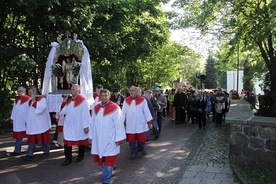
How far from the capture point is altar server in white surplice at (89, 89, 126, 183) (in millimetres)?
5734

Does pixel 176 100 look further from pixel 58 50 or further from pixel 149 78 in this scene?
pixel 149 78

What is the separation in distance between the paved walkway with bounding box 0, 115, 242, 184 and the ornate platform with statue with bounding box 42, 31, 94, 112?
2197mm

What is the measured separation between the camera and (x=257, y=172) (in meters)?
6.66

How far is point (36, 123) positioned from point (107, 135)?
3333 mm

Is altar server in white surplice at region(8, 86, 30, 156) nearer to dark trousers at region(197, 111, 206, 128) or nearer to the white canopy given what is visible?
the white canopy

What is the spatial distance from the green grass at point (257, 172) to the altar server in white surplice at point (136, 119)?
2.55 metres

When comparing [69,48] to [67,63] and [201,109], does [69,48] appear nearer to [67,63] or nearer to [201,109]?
[67,63]

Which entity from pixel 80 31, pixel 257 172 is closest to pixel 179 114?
pixel 80 31

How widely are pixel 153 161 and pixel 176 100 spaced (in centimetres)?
736

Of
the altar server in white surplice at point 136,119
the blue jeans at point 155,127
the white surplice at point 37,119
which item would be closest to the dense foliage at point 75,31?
the white surplice at point 37,119

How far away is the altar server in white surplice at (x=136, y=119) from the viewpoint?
8.38 metres

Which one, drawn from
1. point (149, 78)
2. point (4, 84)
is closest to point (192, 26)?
point (4, 84)

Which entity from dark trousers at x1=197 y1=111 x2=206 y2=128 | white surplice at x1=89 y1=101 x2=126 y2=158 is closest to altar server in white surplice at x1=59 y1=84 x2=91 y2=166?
white surplice at x1=89 y1=101 x2=126 y2=158

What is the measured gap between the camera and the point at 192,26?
1709cm
